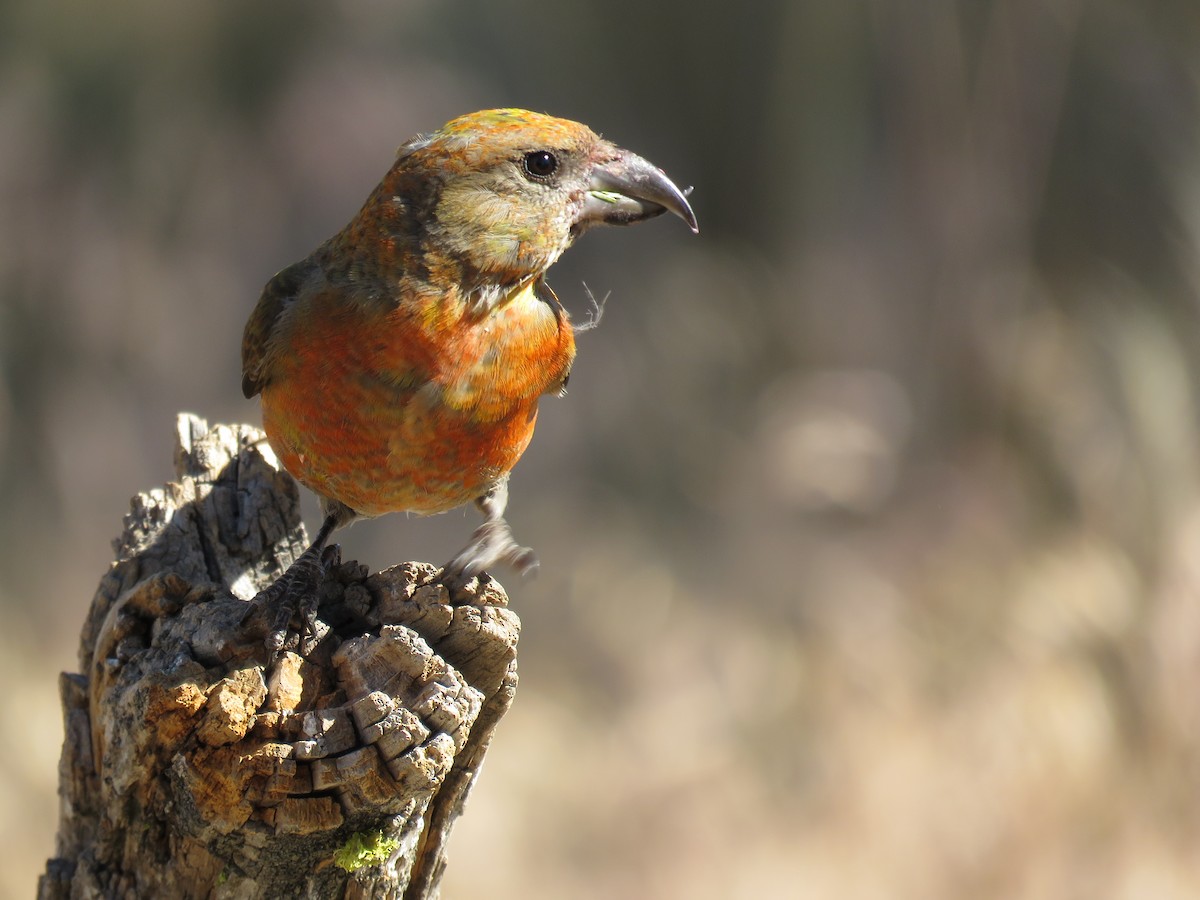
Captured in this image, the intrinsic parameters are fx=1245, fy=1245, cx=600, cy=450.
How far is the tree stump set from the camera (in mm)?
2312

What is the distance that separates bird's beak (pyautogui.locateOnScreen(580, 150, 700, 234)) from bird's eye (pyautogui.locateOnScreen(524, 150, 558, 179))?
120mm

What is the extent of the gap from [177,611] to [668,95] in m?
5.42

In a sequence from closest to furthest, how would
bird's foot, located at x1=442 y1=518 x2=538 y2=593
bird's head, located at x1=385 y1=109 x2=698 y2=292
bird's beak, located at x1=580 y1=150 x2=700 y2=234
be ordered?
bird's foot, located at x1=442 y1=518 x2=538 y2=593 → bird's head, located at x1=385 y1=109 x2=698 y2=292 → bird's beak, located at x1=580 y1=150 x2=700 y2=234

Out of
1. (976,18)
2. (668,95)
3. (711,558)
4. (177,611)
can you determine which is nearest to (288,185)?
(668,95)

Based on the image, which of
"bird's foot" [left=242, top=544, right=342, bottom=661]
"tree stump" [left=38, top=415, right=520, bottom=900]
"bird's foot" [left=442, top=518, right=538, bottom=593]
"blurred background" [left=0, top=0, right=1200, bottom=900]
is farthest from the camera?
"blurred background" [left=0, top=0, right=1200, bottom=900]

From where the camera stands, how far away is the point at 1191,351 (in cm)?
667

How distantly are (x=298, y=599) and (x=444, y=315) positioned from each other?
771 mm

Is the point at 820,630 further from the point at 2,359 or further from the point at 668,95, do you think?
the point at 2,359

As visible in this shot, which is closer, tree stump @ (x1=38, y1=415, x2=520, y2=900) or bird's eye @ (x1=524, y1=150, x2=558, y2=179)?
tree stump @ (x1=38, y1=415, x2=520, y2=900)

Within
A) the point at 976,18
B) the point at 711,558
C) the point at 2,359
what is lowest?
the point at 711,558

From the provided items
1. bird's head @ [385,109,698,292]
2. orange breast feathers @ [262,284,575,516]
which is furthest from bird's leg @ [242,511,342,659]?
bird's head @ [385,109,698,292]

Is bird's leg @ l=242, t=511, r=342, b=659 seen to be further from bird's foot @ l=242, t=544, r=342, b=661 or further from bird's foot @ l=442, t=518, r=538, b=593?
bird's foot @ l=442, t=518, r=538, b=593

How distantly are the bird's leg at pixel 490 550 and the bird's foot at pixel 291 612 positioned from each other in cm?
30

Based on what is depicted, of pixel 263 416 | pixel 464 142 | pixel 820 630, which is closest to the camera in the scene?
pixel 464 142
